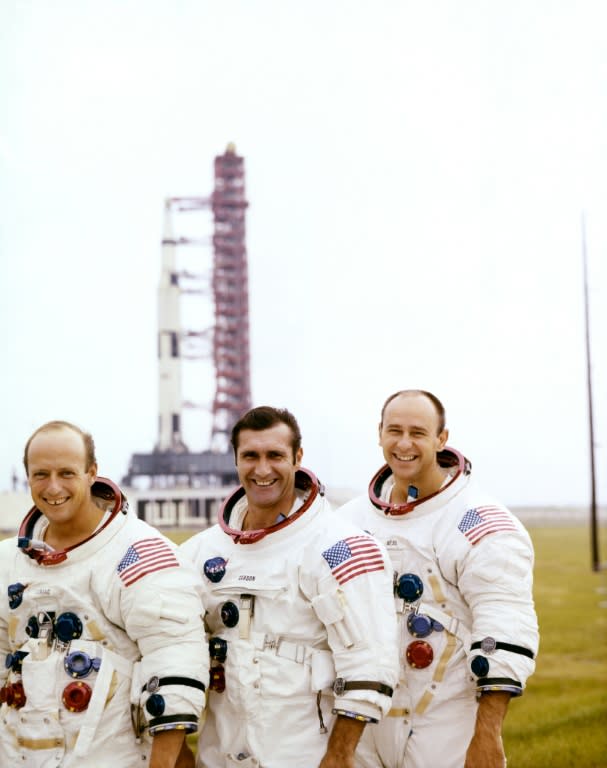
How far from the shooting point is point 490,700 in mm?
4250

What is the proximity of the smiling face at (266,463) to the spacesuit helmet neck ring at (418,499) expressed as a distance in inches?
30.4

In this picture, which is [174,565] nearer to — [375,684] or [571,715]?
[375,684]

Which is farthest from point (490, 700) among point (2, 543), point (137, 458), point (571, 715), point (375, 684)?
point (137, 458)

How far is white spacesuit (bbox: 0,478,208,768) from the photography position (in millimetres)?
3945

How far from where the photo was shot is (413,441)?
472 cm

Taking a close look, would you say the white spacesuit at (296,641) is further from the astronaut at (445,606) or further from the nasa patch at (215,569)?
the astronaut at (445,606)

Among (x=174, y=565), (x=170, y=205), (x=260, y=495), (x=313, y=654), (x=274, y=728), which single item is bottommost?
(x=274, y=728)

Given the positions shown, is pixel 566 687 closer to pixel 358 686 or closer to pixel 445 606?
pixel 445 606

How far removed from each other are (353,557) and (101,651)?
4.08 ft

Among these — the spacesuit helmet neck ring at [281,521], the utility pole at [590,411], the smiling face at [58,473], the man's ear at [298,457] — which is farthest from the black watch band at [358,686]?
the utility pole at [590,411]

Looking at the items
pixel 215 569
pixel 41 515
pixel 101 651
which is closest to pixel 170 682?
pixel 101 651

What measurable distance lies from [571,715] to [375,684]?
307 inches

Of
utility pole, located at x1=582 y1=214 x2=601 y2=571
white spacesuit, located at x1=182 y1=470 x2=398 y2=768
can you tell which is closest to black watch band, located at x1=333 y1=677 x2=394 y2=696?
white spacesuit, located at x1=182 y1=470 x2=398 y2=768

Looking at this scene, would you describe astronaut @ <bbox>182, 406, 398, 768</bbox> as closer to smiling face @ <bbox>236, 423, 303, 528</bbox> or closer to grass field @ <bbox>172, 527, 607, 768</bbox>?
smiling face @ <bbox>236, 423, 303, 528</bbox>
